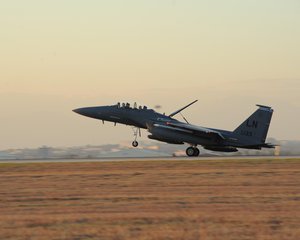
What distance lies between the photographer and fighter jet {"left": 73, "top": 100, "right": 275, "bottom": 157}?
43.9 metres

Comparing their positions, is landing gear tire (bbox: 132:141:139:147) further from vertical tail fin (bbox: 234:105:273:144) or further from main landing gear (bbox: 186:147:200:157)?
vertical tail fin (bbox: 234:105:273:144)

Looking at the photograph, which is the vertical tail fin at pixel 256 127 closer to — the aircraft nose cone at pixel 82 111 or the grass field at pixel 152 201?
the grass field at pixel 152 201

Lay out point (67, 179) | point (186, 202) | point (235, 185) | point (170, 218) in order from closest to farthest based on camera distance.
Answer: point (170, 218) → point (186, 202) → point (235, 185) → point (67, 179)

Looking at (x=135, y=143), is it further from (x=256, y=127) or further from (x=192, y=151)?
(x=256, y=127)

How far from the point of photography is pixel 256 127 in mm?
43969

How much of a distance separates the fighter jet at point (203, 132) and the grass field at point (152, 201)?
8616 millimetres

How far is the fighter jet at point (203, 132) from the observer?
43.9 metres

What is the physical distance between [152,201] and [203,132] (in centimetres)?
2307

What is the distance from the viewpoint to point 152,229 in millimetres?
15898

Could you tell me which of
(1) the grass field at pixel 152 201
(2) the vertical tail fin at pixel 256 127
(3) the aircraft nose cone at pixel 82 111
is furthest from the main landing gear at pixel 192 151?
(1) the grass field at pixel 152 201

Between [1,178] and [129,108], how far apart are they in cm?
1664

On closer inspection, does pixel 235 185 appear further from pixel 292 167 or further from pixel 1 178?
pixel 1 178

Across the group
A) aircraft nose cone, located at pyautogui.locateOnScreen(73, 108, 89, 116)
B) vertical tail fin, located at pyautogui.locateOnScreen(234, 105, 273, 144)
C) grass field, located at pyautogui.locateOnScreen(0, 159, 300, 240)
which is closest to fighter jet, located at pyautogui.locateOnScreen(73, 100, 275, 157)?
vertical tail fin, located at pyautogui.locateOnScreen(234, 105, 273, 144)

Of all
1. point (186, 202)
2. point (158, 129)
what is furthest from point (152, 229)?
point (158, 129)
